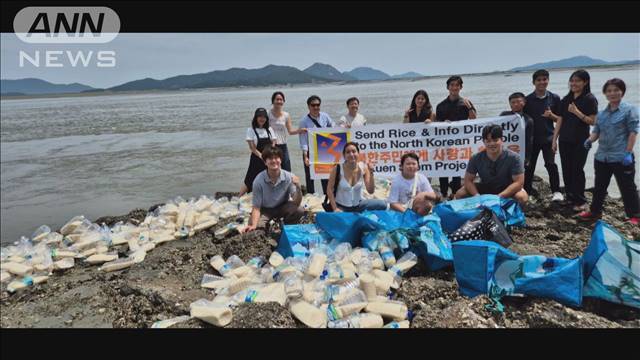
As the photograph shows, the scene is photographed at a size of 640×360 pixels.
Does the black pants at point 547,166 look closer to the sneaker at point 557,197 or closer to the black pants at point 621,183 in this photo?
the sneaker at point 557,197

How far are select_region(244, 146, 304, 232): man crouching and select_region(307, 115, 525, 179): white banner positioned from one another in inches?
59.8

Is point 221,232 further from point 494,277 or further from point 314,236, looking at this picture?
point 494,277

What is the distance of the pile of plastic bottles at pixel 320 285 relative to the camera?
2.85 meters

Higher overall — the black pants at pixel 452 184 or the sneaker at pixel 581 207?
the black pants at pixel 452 184

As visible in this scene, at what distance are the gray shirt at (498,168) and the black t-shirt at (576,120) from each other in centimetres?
102

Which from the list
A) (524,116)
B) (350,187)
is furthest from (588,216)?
(350,187)

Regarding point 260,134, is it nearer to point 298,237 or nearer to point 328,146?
point 328,146

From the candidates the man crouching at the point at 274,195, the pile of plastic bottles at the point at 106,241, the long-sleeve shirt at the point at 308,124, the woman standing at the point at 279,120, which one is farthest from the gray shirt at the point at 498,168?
the pile of plastic bottles at the point at 106,241

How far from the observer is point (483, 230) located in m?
3.73

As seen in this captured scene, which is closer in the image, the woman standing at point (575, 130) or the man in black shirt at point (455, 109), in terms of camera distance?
the woman standing at point (575, 130)

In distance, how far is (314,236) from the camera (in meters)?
4.09

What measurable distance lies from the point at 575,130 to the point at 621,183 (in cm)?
82

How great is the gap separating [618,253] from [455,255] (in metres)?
1.08

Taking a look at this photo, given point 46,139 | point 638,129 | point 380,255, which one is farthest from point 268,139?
point 46,139
